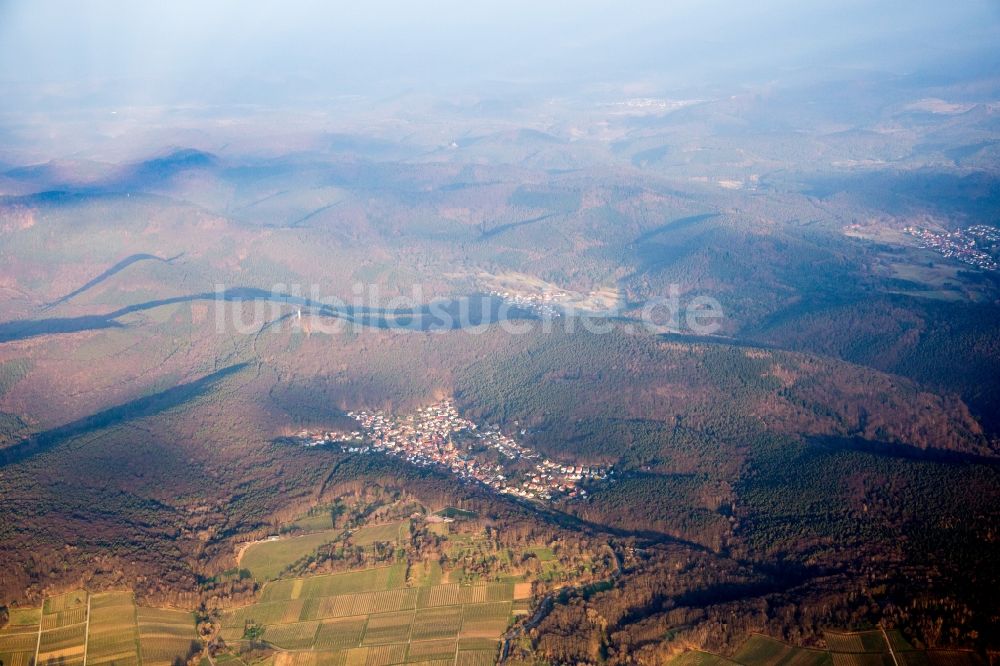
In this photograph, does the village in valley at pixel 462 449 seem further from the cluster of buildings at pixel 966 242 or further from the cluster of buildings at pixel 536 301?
the cluster of buildings at pixel 966 242

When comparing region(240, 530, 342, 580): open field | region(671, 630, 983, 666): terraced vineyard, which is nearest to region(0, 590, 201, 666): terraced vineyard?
region(240, 530, 342, 580): open field

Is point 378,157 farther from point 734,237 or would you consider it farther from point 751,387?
point 751,387

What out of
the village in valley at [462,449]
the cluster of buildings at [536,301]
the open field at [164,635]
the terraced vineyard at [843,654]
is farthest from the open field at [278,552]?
the cluster of buildings at [536,301]

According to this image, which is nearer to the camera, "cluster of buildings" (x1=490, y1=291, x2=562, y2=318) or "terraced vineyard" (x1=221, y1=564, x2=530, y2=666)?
"terraced vineyard" (x1=221, y1=564, x2=530, y2=666)

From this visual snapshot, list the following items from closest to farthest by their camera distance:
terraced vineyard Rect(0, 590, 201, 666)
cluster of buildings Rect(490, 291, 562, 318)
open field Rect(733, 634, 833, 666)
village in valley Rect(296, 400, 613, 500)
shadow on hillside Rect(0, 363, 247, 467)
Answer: open field Rect(733, 634, 833, 666) < terraced vineyard Rect(0, 590, 201, 666) < village in valley Rect(296, 400, 613, 500) < shadow on hillside Rect(0, 363, 247, 467) < cluster of buildings Rect(490, 291, 562, 318)

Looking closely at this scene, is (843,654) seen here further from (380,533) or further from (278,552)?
(278,552)

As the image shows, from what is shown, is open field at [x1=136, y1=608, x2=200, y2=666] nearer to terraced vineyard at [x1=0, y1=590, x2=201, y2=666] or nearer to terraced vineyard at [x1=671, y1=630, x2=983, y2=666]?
terraced vineyard at [x1=0, y1=590, x2=201, y2=666]
